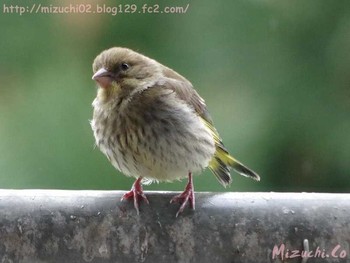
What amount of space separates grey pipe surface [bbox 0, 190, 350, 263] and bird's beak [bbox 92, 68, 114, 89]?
32 centimetres

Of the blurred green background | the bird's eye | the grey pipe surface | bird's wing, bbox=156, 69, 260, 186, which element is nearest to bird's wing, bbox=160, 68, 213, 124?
bird's wing, bbox=156, 69, 260, 186

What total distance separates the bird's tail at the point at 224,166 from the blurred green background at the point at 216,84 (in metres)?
0.11

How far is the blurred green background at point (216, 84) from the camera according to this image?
10.7ft

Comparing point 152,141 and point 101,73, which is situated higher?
point 101,73

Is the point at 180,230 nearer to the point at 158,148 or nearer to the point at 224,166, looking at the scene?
the point at 158,148

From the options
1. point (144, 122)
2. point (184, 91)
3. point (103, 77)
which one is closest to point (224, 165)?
point (184, 91)

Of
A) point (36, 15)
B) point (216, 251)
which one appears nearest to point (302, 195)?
point (216, 251)

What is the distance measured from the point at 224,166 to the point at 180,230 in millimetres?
572

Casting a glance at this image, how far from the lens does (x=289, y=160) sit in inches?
136

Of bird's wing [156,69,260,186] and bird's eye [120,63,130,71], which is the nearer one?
bird's eye [120,63,130,71]

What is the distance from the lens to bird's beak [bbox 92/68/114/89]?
2690 millimetres

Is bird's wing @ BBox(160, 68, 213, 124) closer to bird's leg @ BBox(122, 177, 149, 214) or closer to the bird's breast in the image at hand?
the bird's breast

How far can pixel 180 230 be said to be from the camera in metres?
2.49

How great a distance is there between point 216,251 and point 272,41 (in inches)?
47.4
